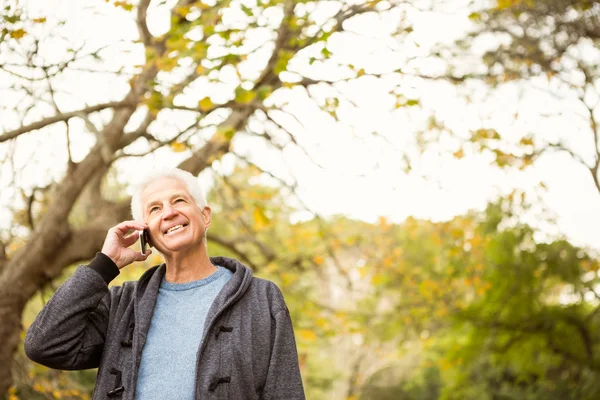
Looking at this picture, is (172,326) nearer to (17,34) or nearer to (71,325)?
(71,325)

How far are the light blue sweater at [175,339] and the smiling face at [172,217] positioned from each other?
146 mm

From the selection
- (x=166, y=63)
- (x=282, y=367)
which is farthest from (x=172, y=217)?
(x=166, y=63)

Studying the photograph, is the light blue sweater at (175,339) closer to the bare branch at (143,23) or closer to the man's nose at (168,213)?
the man's nose at (168,213)

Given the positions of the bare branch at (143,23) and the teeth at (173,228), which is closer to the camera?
the teeth at (173,228)

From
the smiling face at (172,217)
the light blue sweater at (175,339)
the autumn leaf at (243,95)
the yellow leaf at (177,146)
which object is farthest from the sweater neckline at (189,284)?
the yellow leaf at (177,146)

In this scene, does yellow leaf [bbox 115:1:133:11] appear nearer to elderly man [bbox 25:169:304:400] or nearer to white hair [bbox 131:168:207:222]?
white hair [bbox 131:168:207:222]

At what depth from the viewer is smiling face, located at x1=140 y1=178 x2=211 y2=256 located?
7.98 feet

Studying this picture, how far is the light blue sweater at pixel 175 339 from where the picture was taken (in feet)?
7.19

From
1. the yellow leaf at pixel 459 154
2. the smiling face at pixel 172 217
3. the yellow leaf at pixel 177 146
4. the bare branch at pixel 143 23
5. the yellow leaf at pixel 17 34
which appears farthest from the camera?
the yellow leaf at pixel 459 154

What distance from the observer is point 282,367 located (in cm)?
226

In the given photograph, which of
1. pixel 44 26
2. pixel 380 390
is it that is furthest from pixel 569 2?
pixel 380 390

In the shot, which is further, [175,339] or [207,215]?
[207,215]

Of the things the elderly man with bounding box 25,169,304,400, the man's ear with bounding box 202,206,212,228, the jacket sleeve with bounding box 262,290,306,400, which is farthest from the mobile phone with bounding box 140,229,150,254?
the jacket sleeve with bounding box 262,290,306,400

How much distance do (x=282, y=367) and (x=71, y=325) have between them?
689 mm
